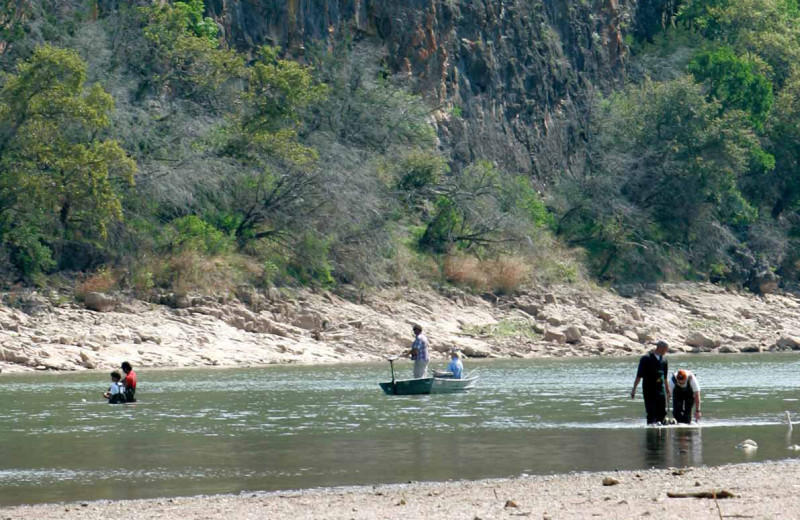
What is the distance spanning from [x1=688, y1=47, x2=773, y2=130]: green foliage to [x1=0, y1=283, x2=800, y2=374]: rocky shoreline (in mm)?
9873

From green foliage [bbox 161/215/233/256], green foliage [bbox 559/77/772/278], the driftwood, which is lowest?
the driftwood

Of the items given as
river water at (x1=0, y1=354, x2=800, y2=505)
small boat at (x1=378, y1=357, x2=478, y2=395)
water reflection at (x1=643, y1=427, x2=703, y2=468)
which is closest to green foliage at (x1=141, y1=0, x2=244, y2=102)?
river water at (x1=0, y1=354, x2=800, y2=505)

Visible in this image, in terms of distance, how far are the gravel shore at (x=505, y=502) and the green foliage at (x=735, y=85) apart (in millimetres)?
48659

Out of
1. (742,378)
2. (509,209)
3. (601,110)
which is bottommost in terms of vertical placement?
(742,378)

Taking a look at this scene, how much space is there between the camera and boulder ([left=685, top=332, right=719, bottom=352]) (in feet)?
152

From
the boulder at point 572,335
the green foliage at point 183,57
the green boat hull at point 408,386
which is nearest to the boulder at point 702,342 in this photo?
the boulder at point 572,335

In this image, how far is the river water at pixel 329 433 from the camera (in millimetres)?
14586

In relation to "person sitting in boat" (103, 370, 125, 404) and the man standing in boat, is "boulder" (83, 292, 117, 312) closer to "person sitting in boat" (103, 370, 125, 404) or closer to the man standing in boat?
the man standing in boat

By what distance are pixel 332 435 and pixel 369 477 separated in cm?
452

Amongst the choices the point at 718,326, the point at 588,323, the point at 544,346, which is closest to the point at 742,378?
the point at 544,346

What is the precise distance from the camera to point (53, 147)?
37.6m

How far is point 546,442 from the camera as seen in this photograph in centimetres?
1745

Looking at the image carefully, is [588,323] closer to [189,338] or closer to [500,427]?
[189,338]

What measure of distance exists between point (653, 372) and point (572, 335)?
2607 centimetres
